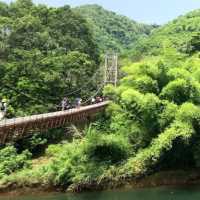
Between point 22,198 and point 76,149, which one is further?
point 76,149

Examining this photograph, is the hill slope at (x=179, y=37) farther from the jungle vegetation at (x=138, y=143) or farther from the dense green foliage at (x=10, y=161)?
the dense green foliage at (x=10, y=161)

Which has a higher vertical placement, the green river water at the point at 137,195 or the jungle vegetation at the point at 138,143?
the jungle vegetation at the point at 138,143

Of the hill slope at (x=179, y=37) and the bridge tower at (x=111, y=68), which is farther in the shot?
the bridge tower at (x=111, y=68)

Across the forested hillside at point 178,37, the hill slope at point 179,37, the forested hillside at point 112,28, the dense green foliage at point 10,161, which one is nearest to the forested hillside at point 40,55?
the dense green foliage at point 10,161

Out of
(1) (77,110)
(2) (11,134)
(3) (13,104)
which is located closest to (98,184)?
(2) (11,134)

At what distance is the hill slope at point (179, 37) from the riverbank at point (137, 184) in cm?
2289

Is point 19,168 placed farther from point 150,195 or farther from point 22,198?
point 150,195

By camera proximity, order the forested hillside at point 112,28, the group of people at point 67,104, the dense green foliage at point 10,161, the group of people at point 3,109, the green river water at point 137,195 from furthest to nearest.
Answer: the forested hillside at point 112,28, the group of people at point 67,104, the dense green foliage at point 10,161, the group of people at point 3,109, the green river water at point 137,195

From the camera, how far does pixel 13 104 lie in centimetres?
3006

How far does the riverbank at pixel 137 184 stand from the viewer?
66.2ft

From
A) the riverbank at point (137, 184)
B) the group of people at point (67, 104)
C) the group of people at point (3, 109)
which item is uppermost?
the group of people at point (3, 109)

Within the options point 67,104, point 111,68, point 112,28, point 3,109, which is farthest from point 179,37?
point 112,28

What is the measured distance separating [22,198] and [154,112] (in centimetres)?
632

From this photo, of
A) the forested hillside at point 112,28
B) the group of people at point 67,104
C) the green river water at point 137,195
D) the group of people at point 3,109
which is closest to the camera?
the green river water at point 137,195
